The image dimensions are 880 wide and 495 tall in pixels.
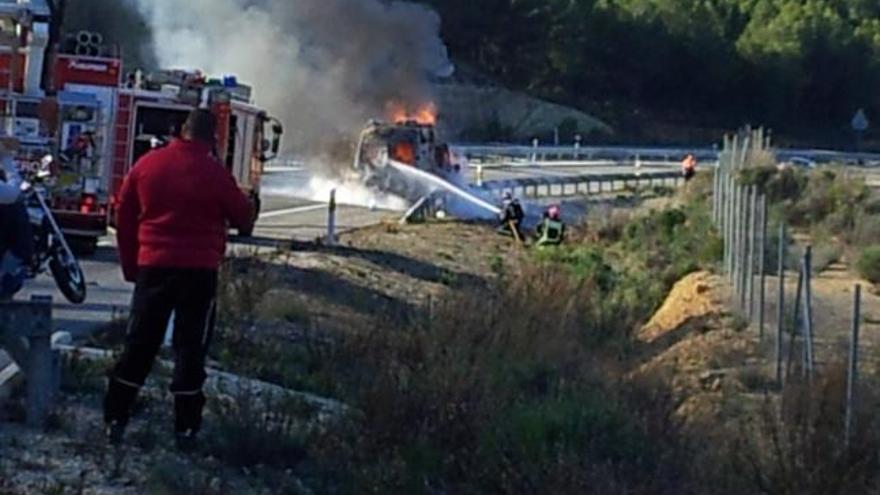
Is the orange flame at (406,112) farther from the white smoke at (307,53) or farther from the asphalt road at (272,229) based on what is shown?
the asphalt road at (272,229)

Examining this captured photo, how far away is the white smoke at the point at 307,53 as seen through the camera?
5834cm

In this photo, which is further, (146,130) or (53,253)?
(146,130)

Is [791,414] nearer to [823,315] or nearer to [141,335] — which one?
[141,335]

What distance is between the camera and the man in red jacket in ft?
33.8

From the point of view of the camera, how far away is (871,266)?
27.2m

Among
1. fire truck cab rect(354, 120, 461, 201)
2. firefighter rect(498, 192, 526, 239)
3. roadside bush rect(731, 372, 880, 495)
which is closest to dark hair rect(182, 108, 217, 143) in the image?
roadside bush rect(731, 372, 880, 495)

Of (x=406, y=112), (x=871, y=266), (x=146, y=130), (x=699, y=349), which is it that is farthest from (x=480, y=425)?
(x=406, y=112)

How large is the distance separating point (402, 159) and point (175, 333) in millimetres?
34885

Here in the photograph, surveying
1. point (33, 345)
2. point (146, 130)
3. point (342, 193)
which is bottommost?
point (33, 345)

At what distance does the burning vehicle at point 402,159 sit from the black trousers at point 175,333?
3334 cm

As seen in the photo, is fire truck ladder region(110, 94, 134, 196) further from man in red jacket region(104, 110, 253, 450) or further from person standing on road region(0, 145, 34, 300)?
man in red jacket region(104, 110, 253, 450)

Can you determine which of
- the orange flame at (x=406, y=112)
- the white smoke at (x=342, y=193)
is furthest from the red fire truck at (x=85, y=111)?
the orange flame at (x=406, y=112)

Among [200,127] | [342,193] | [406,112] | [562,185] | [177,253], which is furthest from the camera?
[406,112]

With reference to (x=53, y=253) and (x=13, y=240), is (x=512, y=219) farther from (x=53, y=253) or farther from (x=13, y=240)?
(x=13, y=240)
